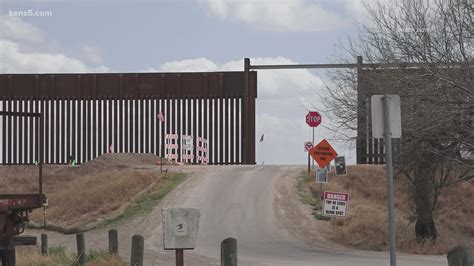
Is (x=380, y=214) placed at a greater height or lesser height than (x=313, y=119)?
lesser

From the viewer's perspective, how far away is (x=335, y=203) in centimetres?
2820

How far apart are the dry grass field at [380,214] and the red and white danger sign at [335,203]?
1.12 m

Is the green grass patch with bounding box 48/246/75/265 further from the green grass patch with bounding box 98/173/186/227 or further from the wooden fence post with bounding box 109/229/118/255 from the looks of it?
the green grass patch with bounding box 98/173/186/227

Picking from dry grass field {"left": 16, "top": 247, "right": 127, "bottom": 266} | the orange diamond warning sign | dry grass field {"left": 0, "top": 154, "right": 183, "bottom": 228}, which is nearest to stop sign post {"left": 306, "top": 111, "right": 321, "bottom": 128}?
the orange diamond warning sign

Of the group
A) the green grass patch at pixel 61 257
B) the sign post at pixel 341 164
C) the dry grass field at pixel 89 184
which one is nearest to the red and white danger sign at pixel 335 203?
the sign post at pixel 341 164

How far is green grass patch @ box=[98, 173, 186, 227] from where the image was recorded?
33716 mm

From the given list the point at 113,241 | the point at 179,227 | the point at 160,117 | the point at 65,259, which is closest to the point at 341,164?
the point at 113,241

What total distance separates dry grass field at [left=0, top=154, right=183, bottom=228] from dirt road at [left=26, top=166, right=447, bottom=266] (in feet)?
6.92

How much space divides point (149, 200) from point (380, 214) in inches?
423

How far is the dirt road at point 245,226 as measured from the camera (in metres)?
22.1

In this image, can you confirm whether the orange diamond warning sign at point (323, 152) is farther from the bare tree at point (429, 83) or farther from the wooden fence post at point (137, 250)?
the wooden fence post at point (137, 250)

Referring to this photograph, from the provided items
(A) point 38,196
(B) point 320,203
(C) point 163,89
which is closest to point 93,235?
(B) point 320,203

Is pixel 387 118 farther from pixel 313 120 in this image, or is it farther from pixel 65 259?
pixel 313 120

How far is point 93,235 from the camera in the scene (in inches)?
1209
